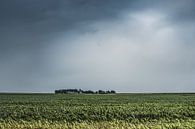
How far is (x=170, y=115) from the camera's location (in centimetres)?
4109

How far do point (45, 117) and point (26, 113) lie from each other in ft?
12.4

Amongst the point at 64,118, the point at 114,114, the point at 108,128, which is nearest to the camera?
the point at 108,128

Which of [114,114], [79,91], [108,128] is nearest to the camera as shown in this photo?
[108,128]

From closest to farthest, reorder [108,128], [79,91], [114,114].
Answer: [108,128] < [114,114] < [79,91]

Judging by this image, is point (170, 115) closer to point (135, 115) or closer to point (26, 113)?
point (135, 115)

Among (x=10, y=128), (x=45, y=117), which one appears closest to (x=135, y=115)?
(x=45, y=117)

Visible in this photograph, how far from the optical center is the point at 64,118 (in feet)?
129

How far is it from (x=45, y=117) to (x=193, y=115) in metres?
13.7

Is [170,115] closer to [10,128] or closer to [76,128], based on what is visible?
[76,128]

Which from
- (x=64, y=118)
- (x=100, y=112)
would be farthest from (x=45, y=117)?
(x=100, y=112)

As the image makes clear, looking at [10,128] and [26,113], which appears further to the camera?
[26,113]

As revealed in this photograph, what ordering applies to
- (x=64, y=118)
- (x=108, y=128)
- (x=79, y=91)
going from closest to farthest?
(x=108, y=128) → (x=64, y=118) → (x=79, y=91)

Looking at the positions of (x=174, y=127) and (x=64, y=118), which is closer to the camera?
(x=174, y=127)

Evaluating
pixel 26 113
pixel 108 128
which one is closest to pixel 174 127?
pixel 108 128
